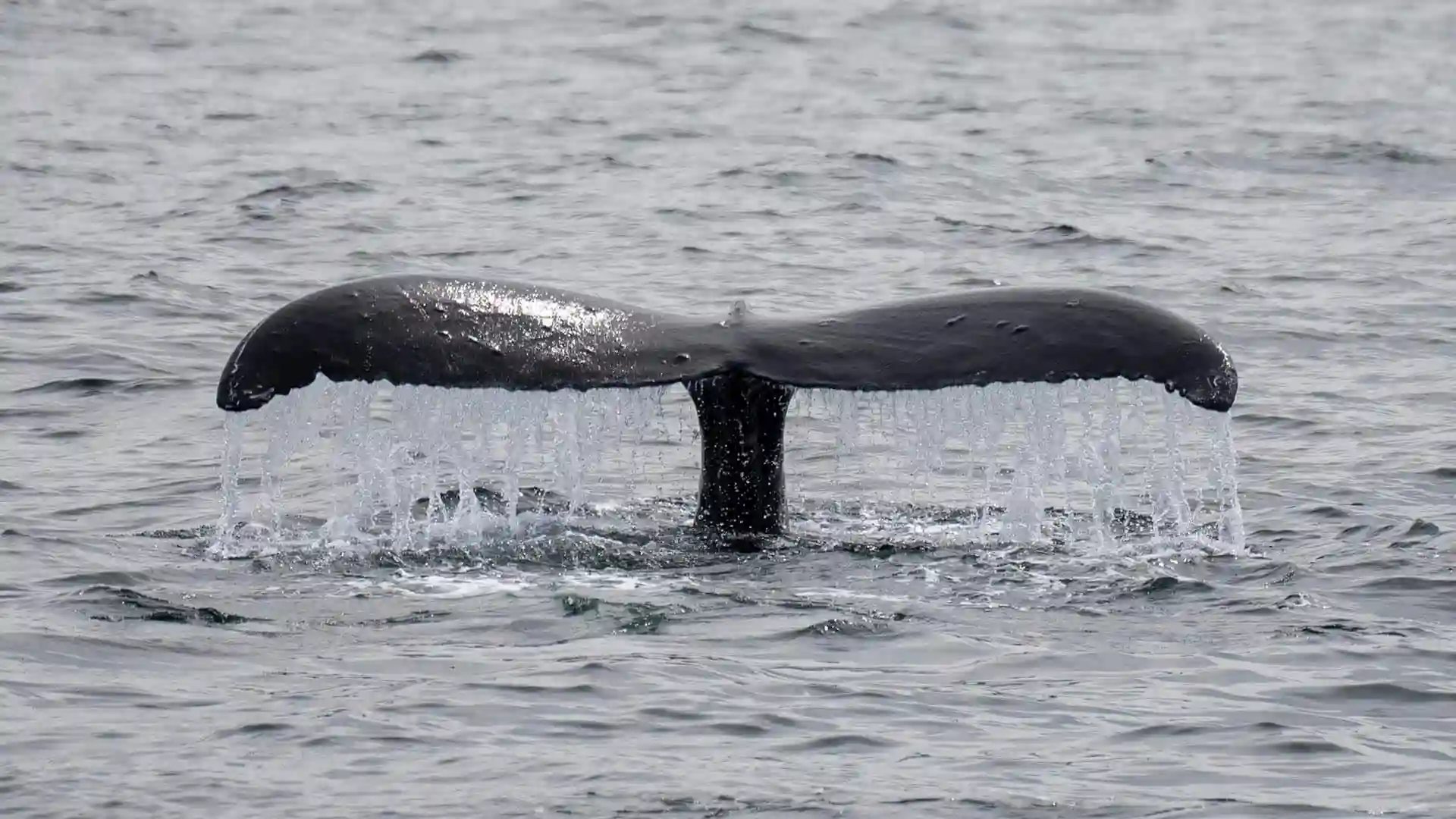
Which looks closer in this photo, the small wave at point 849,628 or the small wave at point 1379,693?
the small wave at point 1379,693

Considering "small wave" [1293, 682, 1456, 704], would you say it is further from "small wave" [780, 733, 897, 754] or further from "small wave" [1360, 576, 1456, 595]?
"small wave" [780, 733, 897, 754]

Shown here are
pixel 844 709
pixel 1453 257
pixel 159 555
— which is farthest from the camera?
pixel 1453 257

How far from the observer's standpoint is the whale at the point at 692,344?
7.39 meters

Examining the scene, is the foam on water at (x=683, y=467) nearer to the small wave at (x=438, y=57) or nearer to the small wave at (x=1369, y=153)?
the small wave at (x=1369, y=153)

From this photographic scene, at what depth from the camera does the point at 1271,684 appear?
755cm

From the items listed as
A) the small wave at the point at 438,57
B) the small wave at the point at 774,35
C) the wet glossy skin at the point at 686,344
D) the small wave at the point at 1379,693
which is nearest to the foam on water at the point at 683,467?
the wet glossy skin at the point at 686,344

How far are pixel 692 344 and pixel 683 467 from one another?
3.52 meters

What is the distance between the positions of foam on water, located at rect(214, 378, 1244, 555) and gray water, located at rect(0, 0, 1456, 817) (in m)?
0.10

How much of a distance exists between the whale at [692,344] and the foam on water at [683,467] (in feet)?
0.31

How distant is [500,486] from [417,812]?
436cm

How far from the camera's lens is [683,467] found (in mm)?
11438

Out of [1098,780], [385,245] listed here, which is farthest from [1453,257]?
[1098,780]

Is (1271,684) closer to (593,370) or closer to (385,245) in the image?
(593,370)

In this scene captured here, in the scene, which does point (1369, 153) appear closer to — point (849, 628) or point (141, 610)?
point (849, 628)
